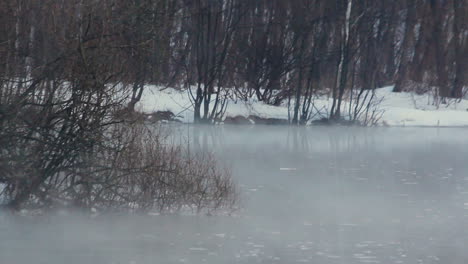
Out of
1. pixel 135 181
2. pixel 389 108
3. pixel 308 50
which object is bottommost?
pixel 135 181

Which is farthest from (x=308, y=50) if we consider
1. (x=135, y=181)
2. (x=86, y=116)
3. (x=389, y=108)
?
(x=86, y=116)

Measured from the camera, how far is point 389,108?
36.4 metres

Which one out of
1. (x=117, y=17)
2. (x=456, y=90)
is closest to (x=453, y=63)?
(x=456, y=90)

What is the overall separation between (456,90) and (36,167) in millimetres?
32523

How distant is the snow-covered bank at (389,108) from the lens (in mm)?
30719

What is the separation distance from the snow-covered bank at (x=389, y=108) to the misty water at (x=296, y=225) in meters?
10.7

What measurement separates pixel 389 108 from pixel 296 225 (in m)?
25.3

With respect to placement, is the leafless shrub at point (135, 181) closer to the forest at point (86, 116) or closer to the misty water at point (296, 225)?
the forest at point (86, 116)

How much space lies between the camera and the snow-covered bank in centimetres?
3072

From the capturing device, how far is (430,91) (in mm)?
41062

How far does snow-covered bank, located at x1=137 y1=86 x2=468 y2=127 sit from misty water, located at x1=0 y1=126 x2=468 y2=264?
10745 millimetres

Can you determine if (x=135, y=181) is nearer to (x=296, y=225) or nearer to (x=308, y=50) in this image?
(x=296, y=225)

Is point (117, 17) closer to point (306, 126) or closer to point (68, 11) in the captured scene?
point (68, 11)

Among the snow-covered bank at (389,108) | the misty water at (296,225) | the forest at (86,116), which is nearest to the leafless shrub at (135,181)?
the forest at (86,116)
